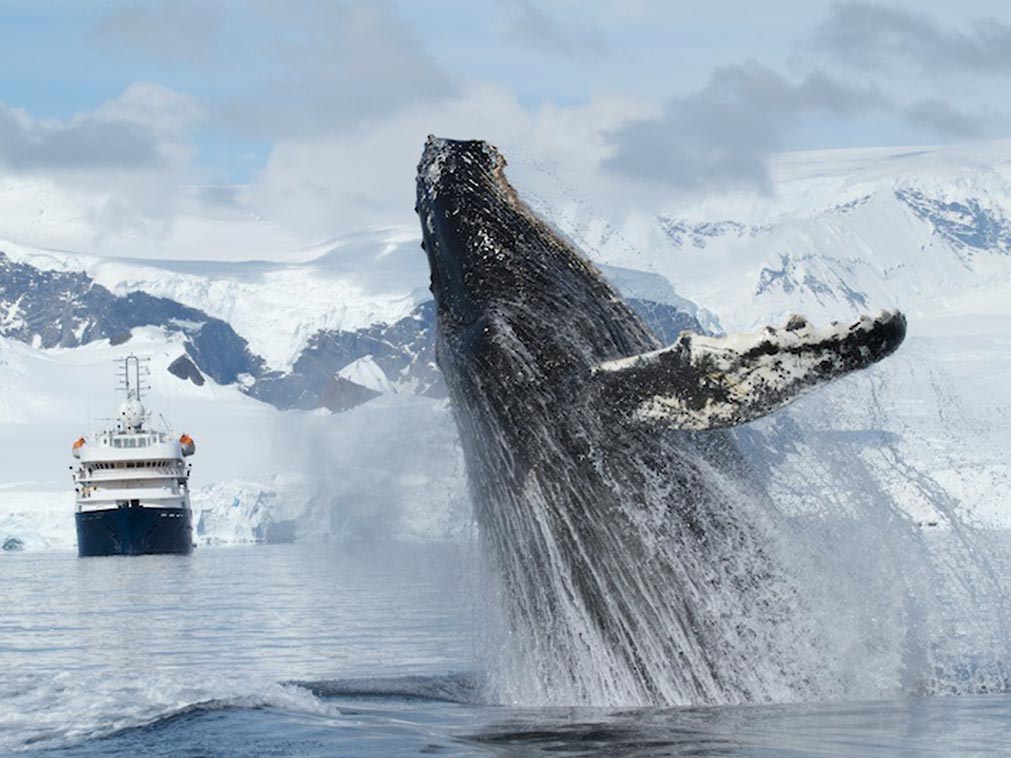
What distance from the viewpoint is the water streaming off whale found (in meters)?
8.20

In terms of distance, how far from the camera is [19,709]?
908cm

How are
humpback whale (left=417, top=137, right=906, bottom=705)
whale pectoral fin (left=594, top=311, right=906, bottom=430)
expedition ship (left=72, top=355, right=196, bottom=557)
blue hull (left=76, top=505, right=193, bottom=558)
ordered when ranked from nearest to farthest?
1. whale pectoral fin (left=594, top=311, right=906, bottom=430)
2. humpback whale (left=417, top=137, right=906, bottom=705)
3. blue hull (left=76, top=505, right=193, bottom=558)
4. expedition ship (left=72, top=355, right=196, bottom=557)

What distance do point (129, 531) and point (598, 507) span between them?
73.3 meters

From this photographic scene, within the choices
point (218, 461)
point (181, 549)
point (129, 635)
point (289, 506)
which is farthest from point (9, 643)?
point (218, 461)

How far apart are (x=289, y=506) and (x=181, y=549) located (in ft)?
94.3

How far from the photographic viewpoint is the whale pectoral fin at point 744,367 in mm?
7211

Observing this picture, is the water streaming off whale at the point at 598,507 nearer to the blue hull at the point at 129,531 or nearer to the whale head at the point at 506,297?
the whale head at the point at 506,297

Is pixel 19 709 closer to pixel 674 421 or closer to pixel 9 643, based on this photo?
pixel 674 421

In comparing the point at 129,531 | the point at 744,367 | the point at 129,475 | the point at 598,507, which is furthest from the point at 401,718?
the point at 129,475

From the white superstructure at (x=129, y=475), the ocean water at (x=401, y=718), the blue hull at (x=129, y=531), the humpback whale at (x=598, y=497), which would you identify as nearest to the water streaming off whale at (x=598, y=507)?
the humpback whale at (x=598, y=497)

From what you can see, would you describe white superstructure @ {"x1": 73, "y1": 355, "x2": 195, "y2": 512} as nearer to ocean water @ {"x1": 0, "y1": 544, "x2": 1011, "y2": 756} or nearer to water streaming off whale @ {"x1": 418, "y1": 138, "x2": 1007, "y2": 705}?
ocean water @ {"x1": 0, "y1": 544, "x2": 1011, "y2": 756}

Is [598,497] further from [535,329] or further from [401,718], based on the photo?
[401,718]

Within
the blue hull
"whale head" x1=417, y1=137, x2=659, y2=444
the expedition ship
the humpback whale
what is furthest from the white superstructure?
the humpback whale

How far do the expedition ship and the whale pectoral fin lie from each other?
73747 millimetres
